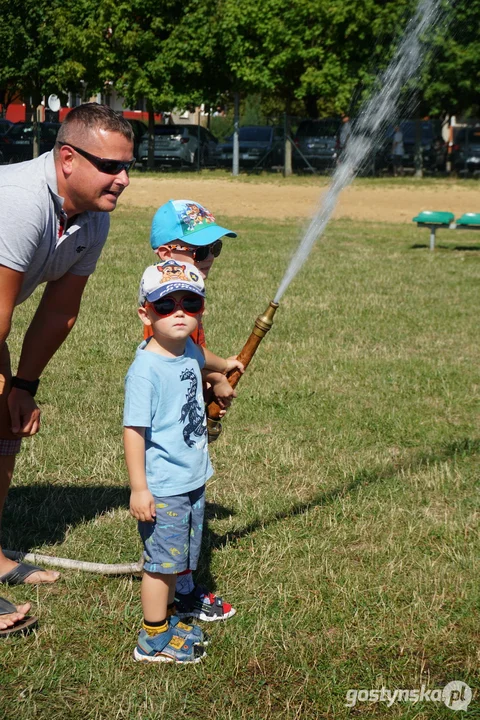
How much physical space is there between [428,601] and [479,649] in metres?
0.44

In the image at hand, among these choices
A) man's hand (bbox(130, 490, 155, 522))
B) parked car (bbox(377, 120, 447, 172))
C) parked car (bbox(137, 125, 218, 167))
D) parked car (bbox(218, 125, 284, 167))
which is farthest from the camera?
parked car (bbox(377, 120, 447, 172))

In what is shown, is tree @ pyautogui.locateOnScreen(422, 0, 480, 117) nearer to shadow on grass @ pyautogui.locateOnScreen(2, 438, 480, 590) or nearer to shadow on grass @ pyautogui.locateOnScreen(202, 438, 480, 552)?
shadow on grass @ pyautogui.locateOnScreen(202, 438, 480, 552)

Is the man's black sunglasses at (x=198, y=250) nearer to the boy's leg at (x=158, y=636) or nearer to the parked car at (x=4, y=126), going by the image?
the boy's leg at (x=158, y=636)

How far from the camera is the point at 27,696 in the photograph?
3666mm

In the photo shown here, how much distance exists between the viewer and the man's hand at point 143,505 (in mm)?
3697

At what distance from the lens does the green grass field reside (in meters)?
3.79

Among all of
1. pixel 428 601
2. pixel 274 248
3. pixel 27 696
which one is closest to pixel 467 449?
pixel 428 601

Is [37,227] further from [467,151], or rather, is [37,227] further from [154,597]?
[467,151]

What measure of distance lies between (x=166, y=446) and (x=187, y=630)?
2.76 ft

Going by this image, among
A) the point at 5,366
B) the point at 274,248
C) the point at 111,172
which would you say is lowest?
the point at 274,248

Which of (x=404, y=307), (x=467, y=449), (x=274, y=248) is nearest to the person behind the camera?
(x=467, y=449)

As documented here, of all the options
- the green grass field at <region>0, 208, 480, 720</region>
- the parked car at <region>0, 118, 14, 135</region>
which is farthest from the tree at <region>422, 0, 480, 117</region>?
the green grass field at <region>0, 208, 480, 720</region>

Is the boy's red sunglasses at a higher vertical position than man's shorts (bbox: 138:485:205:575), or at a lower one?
higher

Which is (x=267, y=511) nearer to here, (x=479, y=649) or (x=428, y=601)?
(x=428, y=601)
